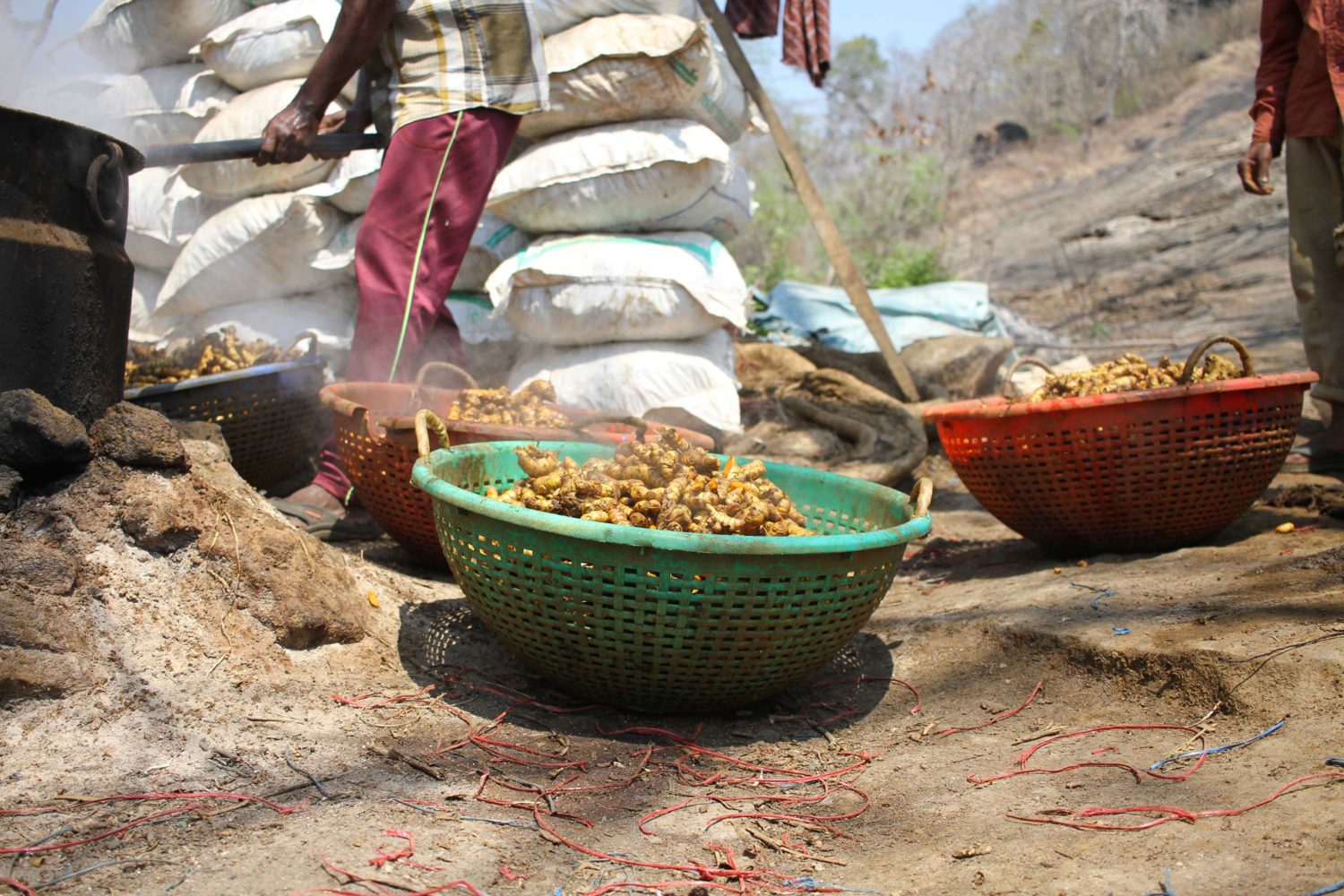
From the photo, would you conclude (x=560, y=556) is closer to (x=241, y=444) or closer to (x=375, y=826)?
(x=375, y=826)

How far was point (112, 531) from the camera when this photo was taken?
6.50 feet

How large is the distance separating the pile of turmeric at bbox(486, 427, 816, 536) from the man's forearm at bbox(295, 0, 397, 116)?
144cm

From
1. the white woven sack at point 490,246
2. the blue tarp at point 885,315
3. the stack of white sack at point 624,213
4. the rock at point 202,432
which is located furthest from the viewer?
the blue tarp at point 885,315

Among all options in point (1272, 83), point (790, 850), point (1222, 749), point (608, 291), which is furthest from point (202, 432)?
point (1272, 83)

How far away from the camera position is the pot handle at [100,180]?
6.45ft

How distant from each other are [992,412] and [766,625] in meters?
1.36

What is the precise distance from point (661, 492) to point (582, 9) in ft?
8.35

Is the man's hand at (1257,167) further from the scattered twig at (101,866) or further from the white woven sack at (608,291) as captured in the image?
the scattered twig at (101,866)

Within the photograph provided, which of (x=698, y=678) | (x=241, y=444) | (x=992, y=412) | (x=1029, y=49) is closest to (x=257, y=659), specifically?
(x=698, y=678)

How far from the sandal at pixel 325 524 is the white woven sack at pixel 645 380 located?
1081 mm

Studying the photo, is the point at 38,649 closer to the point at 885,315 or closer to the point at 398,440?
the point at 398,440

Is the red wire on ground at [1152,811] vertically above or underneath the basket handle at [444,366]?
underneath

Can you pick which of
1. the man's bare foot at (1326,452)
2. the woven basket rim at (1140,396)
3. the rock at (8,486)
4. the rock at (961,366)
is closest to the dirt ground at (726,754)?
the rock at (8,486)

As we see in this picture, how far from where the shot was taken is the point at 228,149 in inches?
111
